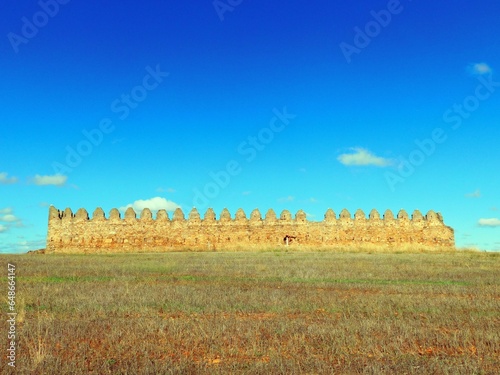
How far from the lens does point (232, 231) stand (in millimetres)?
36719

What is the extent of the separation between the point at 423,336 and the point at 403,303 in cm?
290

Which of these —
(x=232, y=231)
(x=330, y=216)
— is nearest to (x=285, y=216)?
(x=330, y=216)

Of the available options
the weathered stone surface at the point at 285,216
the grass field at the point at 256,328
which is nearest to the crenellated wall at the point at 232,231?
the weathered stone surface at the point at 285,216

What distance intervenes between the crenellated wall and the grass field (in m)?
23.7

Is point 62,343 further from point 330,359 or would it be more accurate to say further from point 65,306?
point 330,359

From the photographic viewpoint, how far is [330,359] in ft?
17.8

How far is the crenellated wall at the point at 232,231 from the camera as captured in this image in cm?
3641

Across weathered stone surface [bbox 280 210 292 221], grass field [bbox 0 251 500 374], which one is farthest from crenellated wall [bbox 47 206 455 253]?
grass field [bbox 0 251 500 374]

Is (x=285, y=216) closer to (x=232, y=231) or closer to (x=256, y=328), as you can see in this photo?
(x=232, y=231)

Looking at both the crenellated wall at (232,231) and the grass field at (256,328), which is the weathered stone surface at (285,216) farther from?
the grass field at (256,328)

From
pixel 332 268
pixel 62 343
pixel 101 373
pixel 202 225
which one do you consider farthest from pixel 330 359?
pixel 202 225

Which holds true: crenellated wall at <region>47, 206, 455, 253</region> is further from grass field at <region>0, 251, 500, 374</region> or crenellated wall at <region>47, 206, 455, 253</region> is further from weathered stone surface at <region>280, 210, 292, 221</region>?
grass field at <region>0, 251, 500, 374</region>

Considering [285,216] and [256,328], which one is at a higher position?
[285,216]

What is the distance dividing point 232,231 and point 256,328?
29.9m
